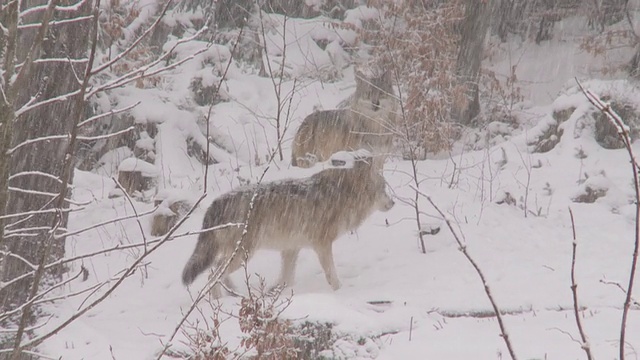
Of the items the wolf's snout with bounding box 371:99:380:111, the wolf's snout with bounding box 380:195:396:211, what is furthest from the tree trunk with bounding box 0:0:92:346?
the wolf's snout with bounding box 371:99:380:111

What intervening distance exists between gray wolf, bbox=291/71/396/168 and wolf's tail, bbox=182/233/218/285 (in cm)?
300

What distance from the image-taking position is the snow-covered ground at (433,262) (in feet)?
17.8

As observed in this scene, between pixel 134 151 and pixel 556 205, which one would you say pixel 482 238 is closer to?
pixel 556 205

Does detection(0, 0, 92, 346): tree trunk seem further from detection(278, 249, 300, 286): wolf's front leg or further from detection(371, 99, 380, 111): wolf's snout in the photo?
detection(371, 99, 380, 111): wolf's snout

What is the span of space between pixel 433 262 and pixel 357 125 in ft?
7.65

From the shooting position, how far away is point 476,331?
228 inches

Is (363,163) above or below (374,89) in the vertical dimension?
below

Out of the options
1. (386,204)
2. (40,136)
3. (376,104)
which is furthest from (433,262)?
(40,136)

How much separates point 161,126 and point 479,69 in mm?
8442

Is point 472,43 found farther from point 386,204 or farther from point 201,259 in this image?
point 201,259

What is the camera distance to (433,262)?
8297 mm

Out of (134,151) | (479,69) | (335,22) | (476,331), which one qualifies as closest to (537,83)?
(479,69)

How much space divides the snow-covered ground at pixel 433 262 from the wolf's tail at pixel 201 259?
17.5 inches

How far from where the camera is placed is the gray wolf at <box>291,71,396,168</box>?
9500 mm
